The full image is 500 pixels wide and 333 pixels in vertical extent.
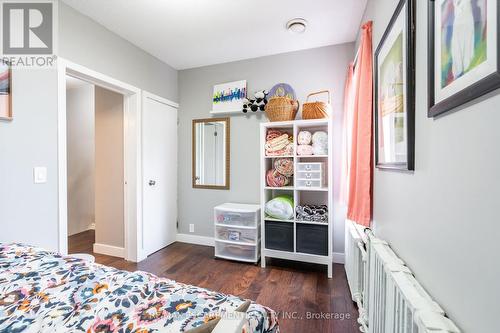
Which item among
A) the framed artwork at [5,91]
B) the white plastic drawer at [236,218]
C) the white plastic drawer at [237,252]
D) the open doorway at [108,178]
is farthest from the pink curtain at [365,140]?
Answer: the open doorway at [108,178]

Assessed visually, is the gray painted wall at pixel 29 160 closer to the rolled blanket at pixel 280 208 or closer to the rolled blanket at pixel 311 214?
the rolled blanket at pixel 280 208

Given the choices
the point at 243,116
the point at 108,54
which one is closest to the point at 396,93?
the point at 243,116

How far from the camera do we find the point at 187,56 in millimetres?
2922

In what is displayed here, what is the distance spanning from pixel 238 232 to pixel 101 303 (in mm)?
1903

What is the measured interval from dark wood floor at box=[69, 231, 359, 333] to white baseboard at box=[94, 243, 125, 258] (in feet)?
0.22

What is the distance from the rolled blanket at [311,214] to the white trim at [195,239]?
1.41 meters

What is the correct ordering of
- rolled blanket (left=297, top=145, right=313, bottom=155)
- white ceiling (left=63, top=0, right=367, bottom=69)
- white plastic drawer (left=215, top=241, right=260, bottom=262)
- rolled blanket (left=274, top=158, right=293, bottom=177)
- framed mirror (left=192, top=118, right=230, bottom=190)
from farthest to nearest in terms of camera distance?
framed mirror (left=192, top=118, right=230, bottom=190) → white plastic drawer (left=215, top=241, right=260, bottom=262) → rolled blanket (left=274, top=158, right=293, bottom=177) → rolled blanket (left=297, top=145, right=313, bottom=155) → white ceiling (left=63, top=0, right=367, bottom=69)

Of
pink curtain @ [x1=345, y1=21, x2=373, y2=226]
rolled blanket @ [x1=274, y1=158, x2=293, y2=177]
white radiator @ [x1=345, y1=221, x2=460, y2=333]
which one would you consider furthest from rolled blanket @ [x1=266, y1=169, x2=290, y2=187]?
white radiator @ [x1=345, y1=221, x2=460, y2=333]

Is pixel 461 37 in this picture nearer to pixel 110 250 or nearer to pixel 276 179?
pixel 276 179

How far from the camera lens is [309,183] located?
2430 millimetres

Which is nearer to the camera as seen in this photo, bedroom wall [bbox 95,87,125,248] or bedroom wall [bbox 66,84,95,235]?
bedroom wall [bbox 95,87,125,248]

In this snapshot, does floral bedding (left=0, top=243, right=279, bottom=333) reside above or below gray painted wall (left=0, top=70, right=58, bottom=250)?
below

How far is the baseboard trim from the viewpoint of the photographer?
2.61 meters

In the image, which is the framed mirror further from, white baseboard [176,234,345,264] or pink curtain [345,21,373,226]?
pink curtain [345,21,373,226]
